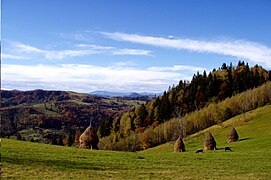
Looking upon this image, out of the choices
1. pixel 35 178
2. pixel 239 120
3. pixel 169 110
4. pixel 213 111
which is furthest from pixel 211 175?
pixel 169 110

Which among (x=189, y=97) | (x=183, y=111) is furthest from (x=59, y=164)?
(x=189, y=97)

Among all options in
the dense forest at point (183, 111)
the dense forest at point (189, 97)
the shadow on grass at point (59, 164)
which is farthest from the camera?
the dense forest at point (189, 97)

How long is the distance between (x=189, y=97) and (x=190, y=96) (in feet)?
2.17

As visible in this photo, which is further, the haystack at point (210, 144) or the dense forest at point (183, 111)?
the dense forest at point (183, 111)

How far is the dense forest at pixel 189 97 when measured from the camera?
472 feet

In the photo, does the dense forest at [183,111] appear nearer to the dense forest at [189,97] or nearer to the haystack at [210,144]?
the dense forest at [189,97]

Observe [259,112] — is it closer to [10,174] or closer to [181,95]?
[181,95]

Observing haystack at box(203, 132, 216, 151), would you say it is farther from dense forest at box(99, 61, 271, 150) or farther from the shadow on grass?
dense forest at box(99, 61, 271, 150)

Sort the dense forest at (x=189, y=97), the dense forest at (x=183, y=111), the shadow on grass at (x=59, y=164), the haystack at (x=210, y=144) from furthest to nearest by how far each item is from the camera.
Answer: the dense forest at (x=189, y=97)
the dense forest at (x=183, y=111)
the haystack at (x=210, y=144)
the shadow on grass at (x=59, y=164)

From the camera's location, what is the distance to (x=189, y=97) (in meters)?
152

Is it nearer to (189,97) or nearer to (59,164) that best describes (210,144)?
(59,164)

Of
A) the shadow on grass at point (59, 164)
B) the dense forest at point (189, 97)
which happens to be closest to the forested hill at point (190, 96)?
the dense forest at point (189, 97)

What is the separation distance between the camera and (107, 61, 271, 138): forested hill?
144375 mm

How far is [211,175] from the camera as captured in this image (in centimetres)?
2433
